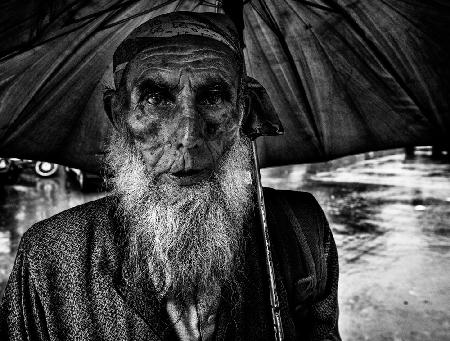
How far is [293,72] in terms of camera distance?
2139 mm

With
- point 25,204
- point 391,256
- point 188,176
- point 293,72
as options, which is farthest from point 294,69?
point 25,204

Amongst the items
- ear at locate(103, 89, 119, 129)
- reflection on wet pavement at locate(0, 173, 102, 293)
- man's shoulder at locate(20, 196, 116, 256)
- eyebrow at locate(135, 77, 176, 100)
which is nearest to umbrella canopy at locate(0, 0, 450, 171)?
ear at locate(103, 89, 119, 129)

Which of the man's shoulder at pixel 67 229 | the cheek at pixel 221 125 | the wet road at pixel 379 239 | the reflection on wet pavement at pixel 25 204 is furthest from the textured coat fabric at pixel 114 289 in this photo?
the reflection on wet pavement at pixel 25 204

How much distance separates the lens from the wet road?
4.66 metres

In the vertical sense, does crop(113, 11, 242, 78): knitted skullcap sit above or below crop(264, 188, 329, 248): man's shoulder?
above

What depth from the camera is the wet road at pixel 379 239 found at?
15.3 ft

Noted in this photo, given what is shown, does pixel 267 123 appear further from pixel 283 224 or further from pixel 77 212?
pixel 77 212

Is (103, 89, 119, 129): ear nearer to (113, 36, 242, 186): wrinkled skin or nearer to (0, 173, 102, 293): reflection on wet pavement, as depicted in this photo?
(113, 36, 242, 186): wrinkled skin

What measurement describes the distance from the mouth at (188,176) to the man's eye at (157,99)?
275 mm

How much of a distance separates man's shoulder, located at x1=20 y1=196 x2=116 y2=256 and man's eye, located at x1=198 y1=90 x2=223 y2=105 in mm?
623

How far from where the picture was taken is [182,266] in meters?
1.66

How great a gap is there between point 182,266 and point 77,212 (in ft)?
1.70

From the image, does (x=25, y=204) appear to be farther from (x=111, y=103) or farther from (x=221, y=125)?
(x=221, y=125)

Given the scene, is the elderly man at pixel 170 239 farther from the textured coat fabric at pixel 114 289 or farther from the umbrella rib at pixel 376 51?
the umbrella rib at pixel 376 51
